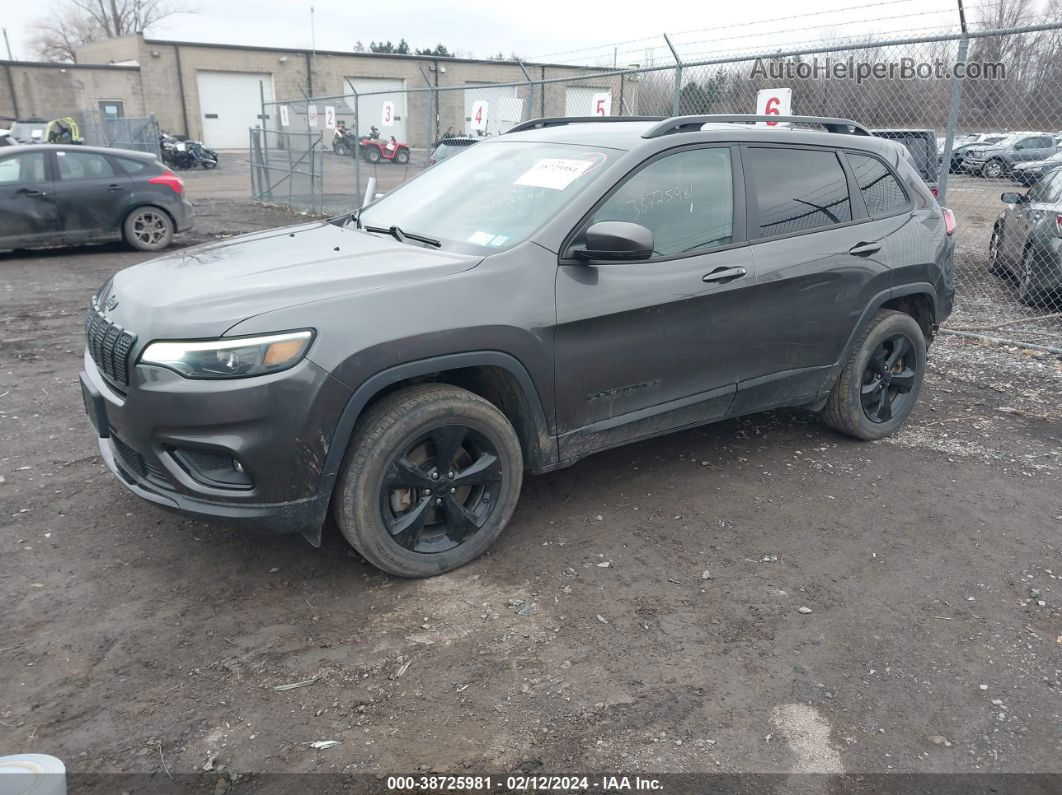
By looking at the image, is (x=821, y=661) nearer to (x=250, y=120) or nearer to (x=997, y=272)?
(x=997, y=272)

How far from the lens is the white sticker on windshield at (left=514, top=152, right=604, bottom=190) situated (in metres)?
3.79

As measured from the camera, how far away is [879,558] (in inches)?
146

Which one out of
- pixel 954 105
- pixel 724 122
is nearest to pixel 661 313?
pixel 724 122

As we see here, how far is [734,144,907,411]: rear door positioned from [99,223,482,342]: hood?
1.62 meters

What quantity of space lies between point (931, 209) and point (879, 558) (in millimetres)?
2386

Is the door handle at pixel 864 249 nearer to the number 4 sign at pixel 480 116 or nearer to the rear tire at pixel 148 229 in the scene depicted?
the rear tire at pixel 148 229

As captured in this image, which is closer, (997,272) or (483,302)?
(483,302)

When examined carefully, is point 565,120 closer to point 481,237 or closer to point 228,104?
point 481,237

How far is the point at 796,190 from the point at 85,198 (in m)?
9.88

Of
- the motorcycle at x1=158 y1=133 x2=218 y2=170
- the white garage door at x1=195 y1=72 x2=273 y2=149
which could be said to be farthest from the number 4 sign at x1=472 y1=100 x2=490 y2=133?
the white garage door at x1=195 y1=72 x2=273 y2=149

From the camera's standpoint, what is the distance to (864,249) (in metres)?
4.53

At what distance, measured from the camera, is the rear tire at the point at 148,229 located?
11.3 metres

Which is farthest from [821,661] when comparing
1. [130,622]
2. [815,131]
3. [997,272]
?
[997,272]

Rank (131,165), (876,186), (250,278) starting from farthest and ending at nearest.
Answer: (131,165) < (876,186) < (250,278)
